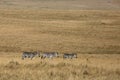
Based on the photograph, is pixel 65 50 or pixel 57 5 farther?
pixel 57 5

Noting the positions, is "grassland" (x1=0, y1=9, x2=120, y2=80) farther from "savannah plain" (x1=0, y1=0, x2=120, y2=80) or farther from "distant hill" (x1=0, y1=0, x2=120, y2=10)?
"distant hill" (x1=0, y1=0, x2=120, y2=10)

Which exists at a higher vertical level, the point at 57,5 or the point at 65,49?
the point at 65,49

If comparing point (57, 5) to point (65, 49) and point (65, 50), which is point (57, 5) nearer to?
point (65, 49)

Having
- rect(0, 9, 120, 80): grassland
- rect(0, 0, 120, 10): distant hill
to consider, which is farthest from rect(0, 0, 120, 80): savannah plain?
rect(0, 0, 120, 10): distant hill

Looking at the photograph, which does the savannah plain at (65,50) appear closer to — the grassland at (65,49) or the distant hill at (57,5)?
the grassland at (65,49)

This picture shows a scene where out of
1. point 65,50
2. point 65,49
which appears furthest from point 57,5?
point 65,50

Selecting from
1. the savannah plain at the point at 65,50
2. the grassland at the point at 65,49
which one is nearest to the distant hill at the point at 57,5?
the grassland at the point at 65,49

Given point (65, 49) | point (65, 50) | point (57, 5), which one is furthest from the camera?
point (57, 5)

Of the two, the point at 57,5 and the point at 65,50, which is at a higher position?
the point at 65,50

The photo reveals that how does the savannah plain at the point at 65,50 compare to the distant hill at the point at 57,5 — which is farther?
the distant hill at the point at 57,5

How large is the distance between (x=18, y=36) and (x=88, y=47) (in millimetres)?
11232

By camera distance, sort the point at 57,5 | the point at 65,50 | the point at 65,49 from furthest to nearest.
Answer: the point at 57,5
the point at 65,49
the point at 65,50

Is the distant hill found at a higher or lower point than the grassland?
lower

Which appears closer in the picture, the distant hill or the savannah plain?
the savannah plain
